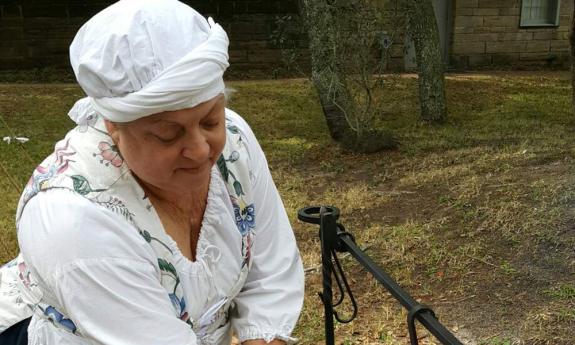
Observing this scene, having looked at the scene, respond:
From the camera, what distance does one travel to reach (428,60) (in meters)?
7.04

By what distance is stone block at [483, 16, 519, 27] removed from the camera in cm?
1157

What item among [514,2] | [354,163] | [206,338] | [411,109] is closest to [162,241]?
[206,338]

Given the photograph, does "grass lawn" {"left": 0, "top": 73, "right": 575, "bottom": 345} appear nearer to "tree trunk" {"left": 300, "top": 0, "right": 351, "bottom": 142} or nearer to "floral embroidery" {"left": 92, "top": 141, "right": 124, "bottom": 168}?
"tree trunk" {"left": 300, "top": 0, "right": 351, "bottom": 142}

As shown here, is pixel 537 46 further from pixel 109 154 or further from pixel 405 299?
pixel 109 154

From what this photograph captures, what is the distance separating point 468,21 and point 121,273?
11.3 m

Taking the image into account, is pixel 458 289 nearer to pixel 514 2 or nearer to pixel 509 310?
pixel 509 310

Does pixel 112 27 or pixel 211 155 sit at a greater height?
pixel 112 27

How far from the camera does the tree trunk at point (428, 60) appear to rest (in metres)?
6.97

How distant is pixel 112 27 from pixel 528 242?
2.79m

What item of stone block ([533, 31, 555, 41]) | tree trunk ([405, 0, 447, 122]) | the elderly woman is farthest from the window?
the elderly woman

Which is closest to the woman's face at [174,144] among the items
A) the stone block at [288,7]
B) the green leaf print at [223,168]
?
the green leaf print at [223,168]

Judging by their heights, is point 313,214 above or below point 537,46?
above

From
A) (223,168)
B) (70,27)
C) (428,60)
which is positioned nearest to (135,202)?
(223,168)

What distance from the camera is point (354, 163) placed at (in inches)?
225
